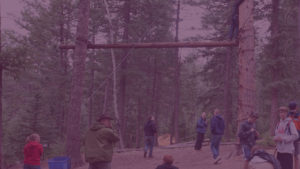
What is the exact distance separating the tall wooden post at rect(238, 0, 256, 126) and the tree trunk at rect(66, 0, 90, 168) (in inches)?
228

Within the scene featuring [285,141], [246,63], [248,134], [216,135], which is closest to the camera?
[285,141]

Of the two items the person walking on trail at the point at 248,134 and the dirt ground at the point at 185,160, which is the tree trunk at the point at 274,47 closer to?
the dirt ground at the point at 185,160

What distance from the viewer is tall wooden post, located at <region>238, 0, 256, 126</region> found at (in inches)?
377

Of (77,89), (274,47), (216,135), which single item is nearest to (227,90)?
(274,47)

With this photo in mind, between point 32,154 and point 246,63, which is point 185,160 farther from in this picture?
point 32,154

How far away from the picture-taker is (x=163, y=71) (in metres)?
30.7

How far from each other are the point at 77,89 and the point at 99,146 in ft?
17.9

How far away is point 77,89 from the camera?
11.2 m

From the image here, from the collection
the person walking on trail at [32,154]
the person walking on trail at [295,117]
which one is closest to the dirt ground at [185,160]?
the person walking on trail at [295,117]

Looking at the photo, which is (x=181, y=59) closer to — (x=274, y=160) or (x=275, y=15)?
(x=275, y=15)

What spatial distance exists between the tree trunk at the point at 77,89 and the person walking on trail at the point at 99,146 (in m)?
5.02

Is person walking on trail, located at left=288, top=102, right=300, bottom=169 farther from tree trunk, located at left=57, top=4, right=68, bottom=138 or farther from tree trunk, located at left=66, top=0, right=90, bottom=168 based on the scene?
tree trunk, located at left=57, top=4, right=68, bottom=138

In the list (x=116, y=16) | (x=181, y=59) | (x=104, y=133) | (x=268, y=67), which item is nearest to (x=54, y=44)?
(x=116, y=16)

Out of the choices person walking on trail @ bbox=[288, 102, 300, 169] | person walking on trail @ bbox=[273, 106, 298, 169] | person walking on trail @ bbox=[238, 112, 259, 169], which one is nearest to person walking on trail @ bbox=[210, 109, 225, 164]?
person walking on trail @ bbox=[238, 112, 259, 169]
